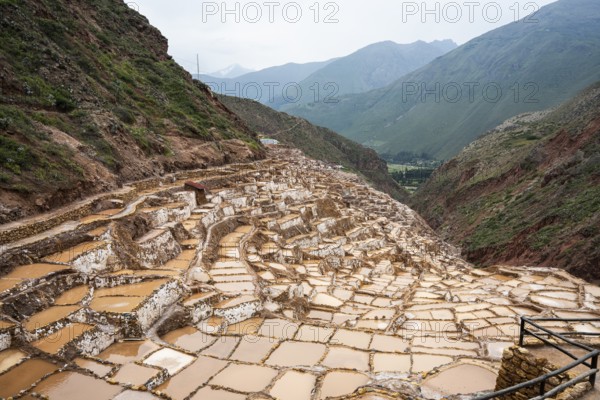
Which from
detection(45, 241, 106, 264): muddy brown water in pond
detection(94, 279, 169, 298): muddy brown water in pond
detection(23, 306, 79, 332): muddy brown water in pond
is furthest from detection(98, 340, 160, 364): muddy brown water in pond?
detection(45, 241, 106, 264): muddy brown water in pond

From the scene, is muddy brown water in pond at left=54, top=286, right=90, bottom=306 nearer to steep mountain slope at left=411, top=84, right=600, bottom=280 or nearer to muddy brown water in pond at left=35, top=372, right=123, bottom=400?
muddy brown water in pond at left=35, top=372, right=123, bottom=400

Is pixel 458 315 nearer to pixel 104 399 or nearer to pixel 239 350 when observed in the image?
pixel 239 350

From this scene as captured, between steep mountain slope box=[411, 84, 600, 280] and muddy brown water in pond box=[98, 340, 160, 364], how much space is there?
63.4ft

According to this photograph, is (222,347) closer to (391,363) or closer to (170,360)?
(170,360)

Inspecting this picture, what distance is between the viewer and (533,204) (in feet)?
95.9

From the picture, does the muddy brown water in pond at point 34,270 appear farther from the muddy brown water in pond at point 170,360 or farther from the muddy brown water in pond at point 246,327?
the muddy brown water in pond at point 246,327

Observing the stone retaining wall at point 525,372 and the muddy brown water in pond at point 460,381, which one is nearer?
the stone retaining wall at point 525,372

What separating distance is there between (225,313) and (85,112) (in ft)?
49.0

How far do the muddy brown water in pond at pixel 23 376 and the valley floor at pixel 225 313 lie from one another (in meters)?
0.02

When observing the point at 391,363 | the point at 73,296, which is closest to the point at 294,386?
the point at 391,363

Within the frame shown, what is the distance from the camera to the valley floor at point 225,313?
616cm

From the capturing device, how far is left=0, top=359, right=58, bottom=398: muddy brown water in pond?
5.51 m

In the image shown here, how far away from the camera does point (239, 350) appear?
7484 millimetres

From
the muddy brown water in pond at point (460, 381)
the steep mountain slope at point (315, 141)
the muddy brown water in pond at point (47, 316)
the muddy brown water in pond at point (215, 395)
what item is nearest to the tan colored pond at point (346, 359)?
the muddy brown water in pond at point (460, 381)
